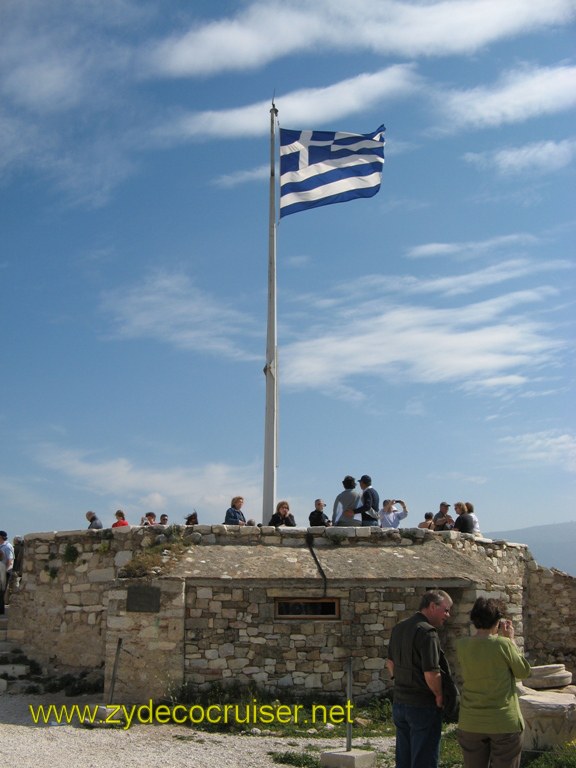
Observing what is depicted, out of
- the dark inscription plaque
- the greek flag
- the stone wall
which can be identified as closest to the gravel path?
the dark inscription plaque

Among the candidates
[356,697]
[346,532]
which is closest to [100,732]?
[356,697]

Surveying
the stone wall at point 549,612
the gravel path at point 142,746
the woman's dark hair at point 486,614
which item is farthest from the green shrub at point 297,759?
the stone wall at point 549,612

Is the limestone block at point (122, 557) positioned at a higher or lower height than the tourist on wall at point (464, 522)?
lower

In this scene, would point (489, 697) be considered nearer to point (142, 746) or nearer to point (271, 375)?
point (142, 746)

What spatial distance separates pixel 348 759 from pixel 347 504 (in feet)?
20.8

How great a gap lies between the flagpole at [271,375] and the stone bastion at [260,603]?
5.30ft

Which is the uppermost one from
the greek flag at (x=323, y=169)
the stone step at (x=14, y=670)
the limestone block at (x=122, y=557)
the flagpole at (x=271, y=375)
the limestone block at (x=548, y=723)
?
the greek flag at (x=323, y=169)

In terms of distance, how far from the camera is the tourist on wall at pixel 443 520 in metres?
16.4

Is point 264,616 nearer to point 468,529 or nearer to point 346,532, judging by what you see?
point 346,532

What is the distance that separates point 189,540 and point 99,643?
246 cm

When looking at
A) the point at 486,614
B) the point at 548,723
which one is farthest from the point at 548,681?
the point at 486,614

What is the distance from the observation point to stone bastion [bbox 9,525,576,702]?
40.3 feet

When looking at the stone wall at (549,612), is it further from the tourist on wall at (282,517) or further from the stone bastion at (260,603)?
the tourist on wall at (282,517)

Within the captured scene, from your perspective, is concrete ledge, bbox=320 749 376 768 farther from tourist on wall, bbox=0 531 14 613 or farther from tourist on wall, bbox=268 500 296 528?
tourist on wall, bbox=0 531 14 613
